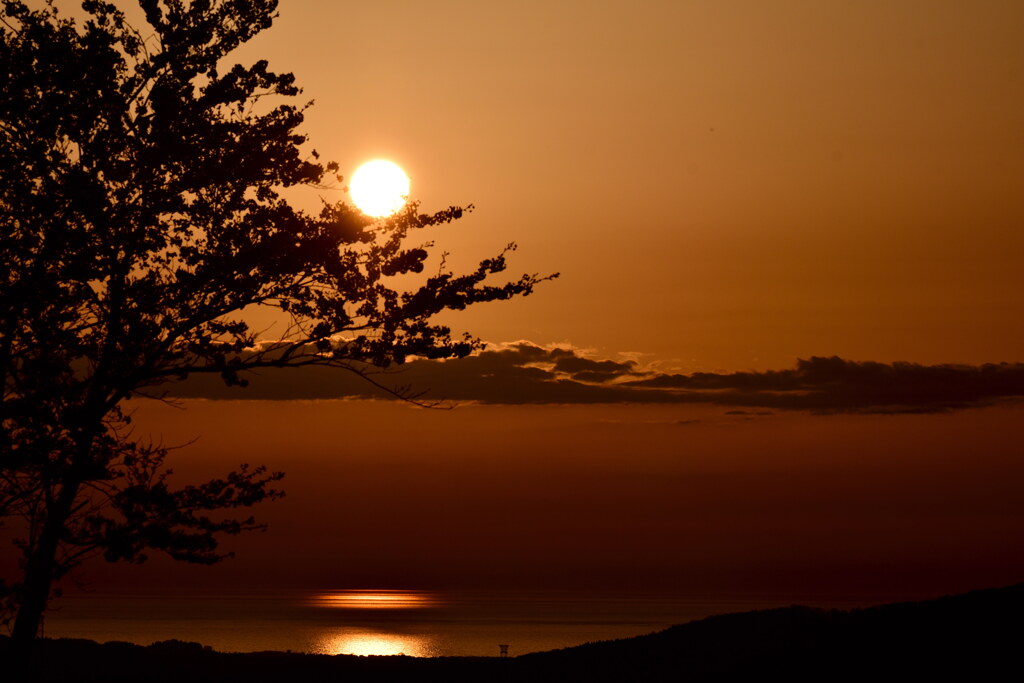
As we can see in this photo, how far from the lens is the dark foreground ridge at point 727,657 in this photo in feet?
75.7

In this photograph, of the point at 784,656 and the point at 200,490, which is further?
the point at 784,656

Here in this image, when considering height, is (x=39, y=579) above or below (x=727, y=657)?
above

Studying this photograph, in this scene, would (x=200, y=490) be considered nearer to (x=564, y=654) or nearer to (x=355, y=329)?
(x=355, y=329)

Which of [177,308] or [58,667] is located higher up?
[177,308]

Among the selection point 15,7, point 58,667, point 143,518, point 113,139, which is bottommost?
point 58,667

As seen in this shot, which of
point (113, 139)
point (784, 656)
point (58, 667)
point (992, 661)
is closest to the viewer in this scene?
point (992, 661)

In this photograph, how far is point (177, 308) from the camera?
2366cm

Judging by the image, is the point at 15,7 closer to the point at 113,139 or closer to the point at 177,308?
the point at 113,139

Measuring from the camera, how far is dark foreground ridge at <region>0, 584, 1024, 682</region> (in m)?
23.1

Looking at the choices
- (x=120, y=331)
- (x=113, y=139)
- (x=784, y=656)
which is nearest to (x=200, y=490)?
(x=120, y=331)

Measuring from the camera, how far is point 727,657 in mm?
26188

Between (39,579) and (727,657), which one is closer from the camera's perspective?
(39,579)

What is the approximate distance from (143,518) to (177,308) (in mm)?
4504

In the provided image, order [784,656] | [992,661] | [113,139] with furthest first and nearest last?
[784,656], [113,139], [992,661]
